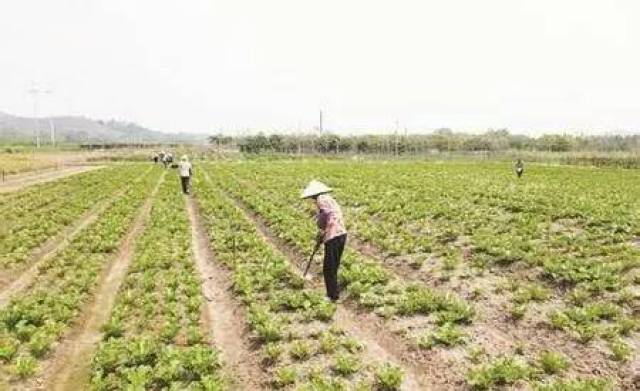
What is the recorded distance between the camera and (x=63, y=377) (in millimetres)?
9141

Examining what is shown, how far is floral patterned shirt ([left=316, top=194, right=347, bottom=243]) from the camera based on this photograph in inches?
460

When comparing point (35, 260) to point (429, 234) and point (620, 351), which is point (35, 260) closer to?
point (429, 234)

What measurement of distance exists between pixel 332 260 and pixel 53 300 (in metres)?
5.48

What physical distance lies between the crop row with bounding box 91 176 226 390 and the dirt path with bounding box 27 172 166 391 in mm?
213

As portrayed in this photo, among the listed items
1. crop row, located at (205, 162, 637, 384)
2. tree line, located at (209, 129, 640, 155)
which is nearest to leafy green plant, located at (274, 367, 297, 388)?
crop row, located at (205, 162, 637, 384)

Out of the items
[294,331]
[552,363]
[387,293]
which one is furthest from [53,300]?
[552,363]

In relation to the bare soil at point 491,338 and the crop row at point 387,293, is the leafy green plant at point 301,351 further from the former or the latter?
the crop row at point 387,293

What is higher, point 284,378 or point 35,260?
point 284,378

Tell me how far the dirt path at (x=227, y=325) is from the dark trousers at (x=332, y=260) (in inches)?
68.2

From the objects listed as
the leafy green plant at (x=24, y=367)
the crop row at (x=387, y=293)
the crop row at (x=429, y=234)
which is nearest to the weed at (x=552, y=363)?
the crop row at (x=429, y=234)

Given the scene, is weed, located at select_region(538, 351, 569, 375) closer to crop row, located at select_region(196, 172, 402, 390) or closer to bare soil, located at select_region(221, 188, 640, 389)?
bare soil, located at select_region(221, 188, 640, 389)

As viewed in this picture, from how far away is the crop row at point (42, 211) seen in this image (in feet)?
61.8

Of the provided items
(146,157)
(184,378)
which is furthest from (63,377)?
(146,157)

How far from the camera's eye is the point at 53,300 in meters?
12.4
